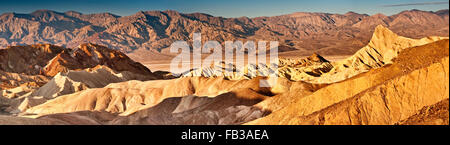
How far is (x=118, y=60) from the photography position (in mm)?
75938

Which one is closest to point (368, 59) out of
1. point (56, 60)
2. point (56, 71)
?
point (56, 71)

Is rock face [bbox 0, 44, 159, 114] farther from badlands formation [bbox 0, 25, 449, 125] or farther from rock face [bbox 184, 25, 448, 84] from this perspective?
rock face [bbox 184, 25, 448, 84]

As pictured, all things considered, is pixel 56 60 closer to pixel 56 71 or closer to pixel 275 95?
pixel 56 71

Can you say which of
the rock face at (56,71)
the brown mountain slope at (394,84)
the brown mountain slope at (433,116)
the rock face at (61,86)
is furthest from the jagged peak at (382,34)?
the rock face at (61,86)

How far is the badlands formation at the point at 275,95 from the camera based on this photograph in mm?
11977

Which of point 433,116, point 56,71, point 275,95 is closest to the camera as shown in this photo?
point 433,116

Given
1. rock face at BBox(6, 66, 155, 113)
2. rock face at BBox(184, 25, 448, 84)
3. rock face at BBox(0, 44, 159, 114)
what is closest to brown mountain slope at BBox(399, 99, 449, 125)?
rock face at BBox(184, 25, 448, 84)

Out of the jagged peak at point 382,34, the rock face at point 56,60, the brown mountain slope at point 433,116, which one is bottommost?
the brown mountain slope at point 433,116

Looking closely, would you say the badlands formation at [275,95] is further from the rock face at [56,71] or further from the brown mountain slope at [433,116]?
the rock face at [56,71]

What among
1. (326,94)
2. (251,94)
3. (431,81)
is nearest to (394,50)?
(251,94)

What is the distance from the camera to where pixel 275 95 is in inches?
1048
